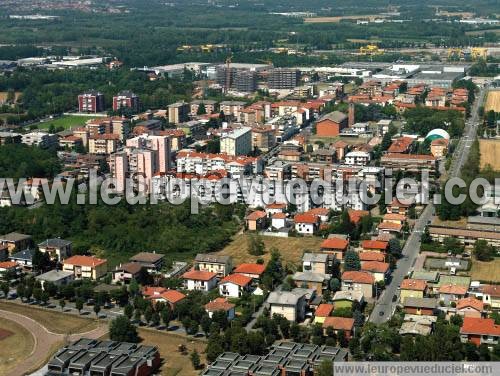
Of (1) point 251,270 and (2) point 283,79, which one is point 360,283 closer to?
(1) point 251,270

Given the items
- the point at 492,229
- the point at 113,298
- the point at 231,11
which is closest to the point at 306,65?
the point at 492,229

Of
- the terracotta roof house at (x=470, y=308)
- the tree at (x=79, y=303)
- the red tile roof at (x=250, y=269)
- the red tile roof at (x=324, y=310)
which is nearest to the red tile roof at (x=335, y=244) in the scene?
the red tile roof at (x=250, y=269)

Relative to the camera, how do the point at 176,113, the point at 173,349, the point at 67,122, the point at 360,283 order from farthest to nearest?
the point at 67,122 → the point at 176,113 → the point at 360,283 → the point at 173,349

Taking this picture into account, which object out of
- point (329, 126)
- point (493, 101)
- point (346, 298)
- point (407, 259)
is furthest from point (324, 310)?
point (493, 101)

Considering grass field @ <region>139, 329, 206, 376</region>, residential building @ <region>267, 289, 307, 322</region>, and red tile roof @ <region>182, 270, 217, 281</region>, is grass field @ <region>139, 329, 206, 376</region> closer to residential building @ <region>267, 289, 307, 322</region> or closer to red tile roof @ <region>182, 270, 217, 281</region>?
residential building @ <region>267, 289, 307, 322</region>

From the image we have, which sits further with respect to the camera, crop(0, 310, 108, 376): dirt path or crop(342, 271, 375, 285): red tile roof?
crop(342, 271, 375, 285): red tile roof

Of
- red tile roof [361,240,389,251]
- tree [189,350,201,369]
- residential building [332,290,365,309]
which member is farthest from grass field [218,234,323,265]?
tree [189,350,201,369]
